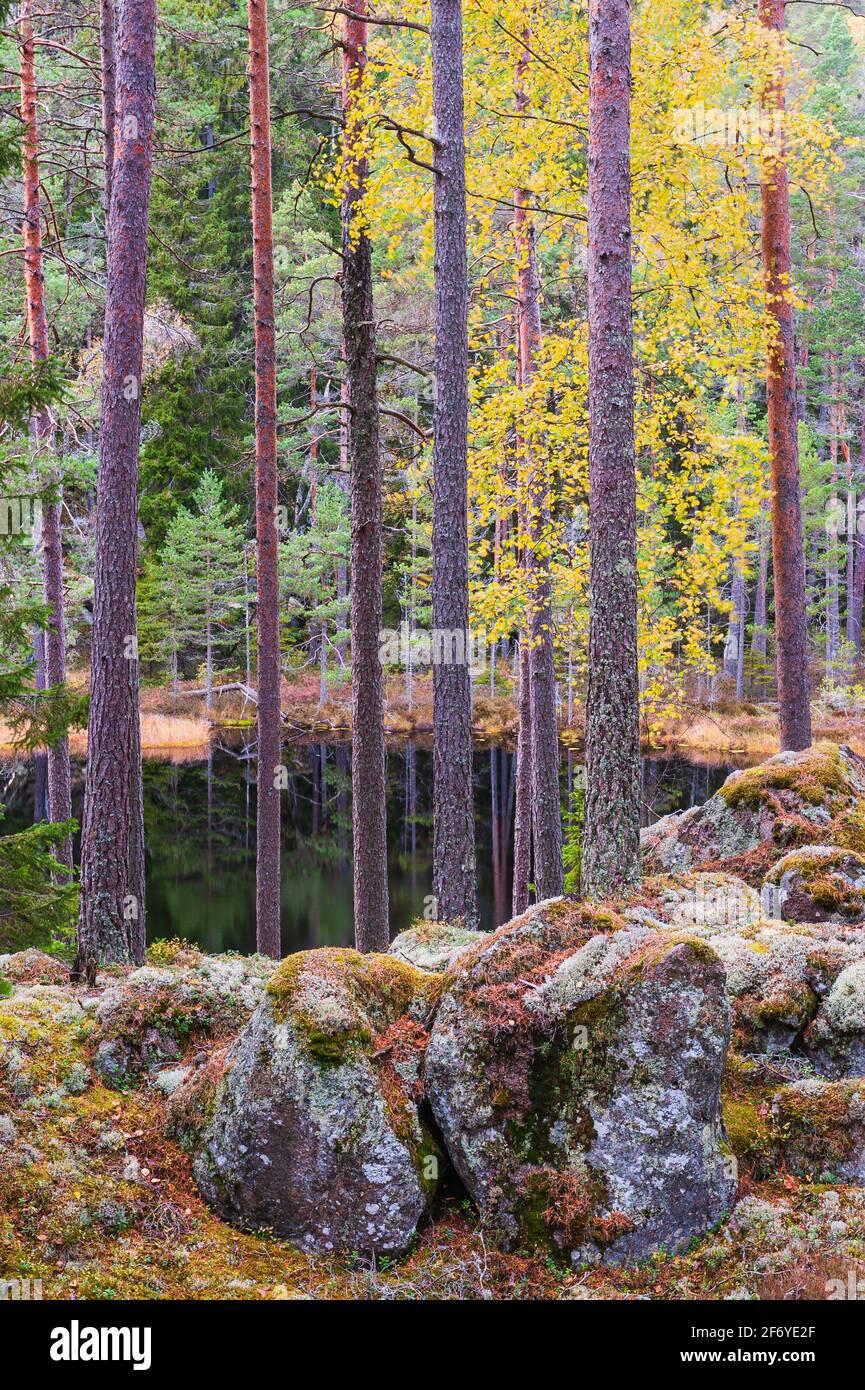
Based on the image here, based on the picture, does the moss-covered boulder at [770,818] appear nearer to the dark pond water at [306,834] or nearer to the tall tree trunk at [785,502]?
the tall tree trunk at [785,502]

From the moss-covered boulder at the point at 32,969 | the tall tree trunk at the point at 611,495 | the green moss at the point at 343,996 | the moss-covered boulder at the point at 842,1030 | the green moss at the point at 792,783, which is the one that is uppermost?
the tall tree trunk at the point at 611,495

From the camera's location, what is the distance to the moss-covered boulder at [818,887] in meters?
7.81

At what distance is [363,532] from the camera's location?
31.6 feet

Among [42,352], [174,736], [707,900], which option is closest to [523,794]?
[707,900]

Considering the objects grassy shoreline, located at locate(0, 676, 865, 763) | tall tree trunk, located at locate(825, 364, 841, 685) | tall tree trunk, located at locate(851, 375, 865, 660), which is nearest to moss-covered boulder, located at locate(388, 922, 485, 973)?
grassy shoreline, located at locate(0, 676, 865, 763)

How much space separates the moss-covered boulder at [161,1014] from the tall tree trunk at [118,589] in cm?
95

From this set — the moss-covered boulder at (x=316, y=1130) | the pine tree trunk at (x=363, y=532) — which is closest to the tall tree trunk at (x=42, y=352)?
the pine tree trunk at (x=363, y=532)

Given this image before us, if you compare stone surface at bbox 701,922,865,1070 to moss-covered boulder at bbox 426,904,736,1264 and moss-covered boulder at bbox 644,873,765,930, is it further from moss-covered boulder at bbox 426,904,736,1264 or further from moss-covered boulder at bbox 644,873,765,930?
moss-covered boulder at bbox 426,904,736,1264

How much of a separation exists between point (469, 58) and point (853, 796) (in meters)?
9.78

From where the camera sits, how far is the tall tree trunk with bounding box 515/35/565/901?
12516 millimetres

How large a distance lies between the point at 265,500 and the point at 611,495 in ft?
23.8

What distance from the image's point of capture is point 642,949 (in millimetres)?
5121

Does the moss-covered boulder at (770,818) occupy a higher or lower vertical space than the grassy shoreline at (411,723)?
higher

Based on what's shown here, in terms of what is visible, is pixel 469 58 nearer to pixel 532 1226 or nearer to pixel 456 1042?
pixel 456 1042
